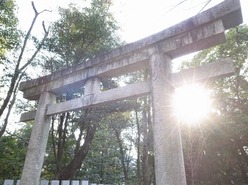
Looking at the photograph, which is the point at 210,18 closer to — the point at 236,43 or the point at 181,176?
the point at 181,176

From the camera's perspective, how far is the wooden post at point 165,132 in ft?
9.02

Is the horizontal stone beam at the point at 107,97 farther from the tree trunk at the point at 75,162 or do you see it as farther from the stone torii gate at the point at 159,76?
the tree trunk at the point at 75,162

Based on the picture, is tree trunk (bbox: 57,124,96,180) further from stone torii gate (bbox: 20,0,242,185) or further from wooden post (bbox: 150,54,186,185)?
wooden post (bbox: 150,54,186,185)

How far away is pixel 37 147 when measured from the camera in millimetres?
4277

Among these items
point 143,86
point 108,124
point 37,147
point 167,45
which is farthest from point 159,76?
point 108,124

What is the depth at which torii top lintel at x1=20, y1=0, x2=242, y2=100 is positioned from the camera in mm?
3023

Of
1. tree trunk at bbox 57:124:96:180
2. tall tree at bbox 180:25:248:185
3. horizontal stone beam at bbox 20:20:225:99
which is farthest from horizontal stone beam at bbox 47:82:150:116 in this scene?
tall tree at bbox 180:25:248:185

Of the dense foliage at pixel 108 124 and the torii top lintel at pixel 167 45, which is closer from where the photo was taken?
the torii top lintel at pixel 167 45

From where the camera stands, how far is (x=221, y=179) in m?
12.9

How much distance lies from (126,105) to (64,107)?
438cm

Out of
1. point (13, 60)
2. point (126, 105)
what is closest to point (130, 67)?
point (126, 105)

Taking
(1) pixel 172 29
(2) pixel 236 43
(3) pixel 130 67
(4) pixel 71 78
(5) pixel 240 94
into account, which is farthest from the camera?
(5) pixel 240 94

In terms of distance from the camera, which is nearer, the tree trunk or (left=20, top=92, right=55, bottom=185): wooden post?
(left=20, top=92, right=55, bottom=185): wooden post

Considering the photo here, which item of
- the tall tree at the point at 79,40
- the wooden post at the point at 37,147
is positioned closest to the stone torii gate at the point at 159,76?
the wooden post at the point at 37,147
